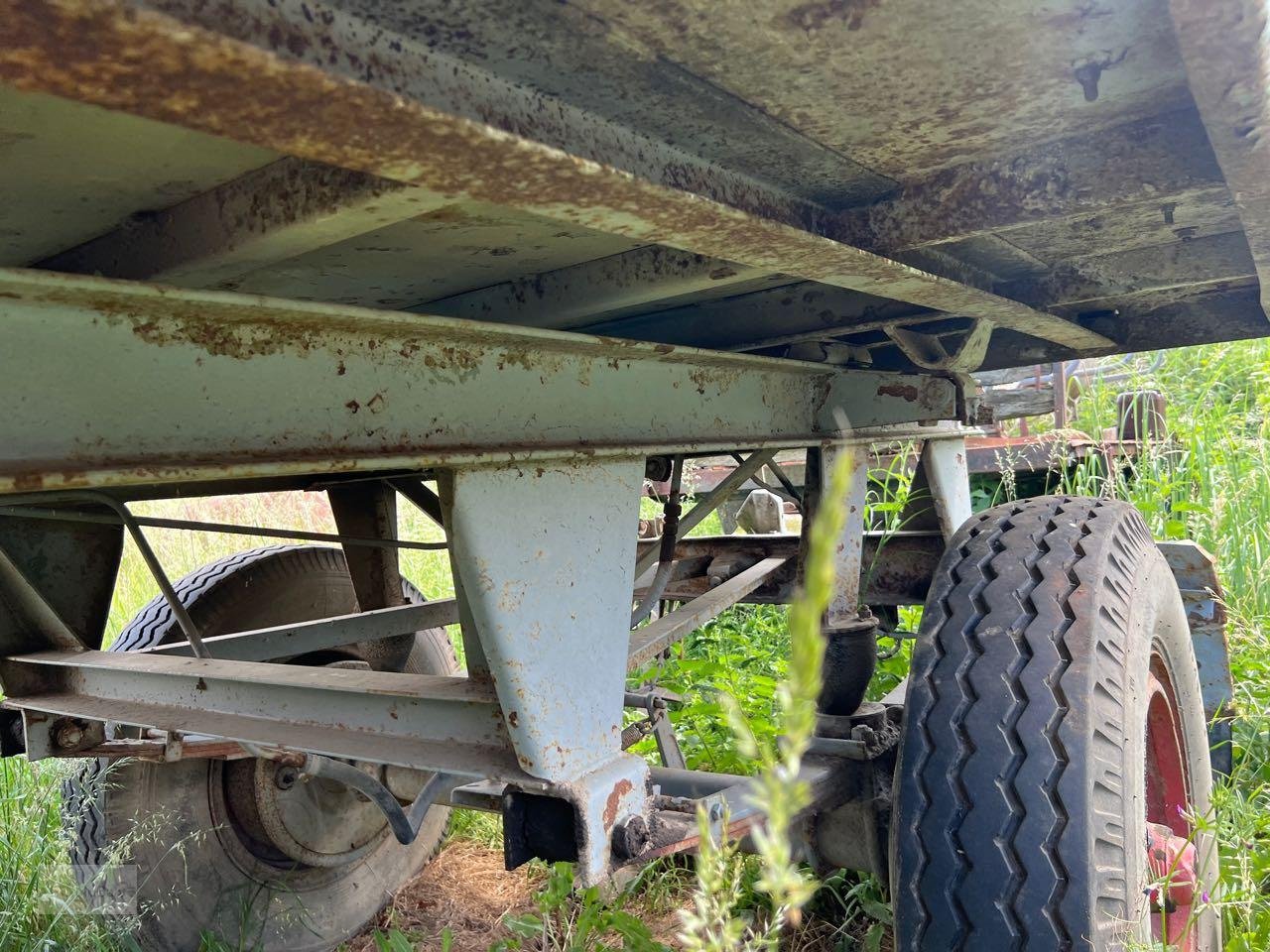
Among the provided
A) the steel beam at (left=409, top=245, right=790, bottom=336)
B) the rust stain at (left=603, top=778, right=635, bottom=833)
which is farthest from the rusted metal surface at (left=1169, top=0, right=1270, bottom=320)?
the rust stain at (left=603, top=778, right=635, bottom=833)

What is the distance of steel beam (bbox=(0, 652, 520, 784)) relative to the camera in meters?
1.80

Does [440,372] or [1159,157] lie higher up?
[1159,157]

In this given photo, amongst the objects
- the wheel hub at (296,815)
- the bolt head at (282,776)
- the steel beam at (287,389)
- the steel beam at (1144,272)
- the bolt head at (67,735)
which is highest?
the steel beam at (1144,272)

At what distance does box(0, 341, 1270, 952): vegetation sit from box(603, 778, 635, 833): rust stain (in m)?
0.21

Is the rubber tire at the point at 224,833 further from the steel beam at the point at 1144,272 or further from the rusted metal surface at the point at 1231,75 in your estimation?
the rusted metal surface at the point at 1231,75

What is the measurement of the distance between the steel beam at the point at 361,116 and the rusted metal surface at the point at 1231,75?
1.74 feet

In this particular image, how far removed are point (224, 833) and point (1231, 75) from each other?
329 cm

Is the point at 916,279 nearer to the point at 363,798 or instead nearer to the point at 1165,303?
the point at 1165,303

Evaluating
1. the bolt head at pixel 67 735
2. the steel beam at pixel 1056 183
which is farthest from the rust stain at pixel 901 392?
the bolt head at pixel 67 735

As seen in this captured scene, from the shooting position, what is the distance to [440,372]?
5.06 ft

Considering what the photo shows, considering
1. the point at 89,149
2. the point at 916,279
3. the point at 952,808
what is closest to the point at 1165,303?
the point at 916,279

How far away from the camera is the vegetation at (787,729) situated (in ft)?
7.97

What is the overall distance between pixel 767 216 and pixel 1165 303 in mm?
2096

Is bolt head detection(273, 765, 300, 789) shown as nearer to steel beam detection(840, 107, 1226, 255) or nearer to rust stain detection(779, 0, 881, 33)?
steel beam detection(840, 107, 1226, 255)
